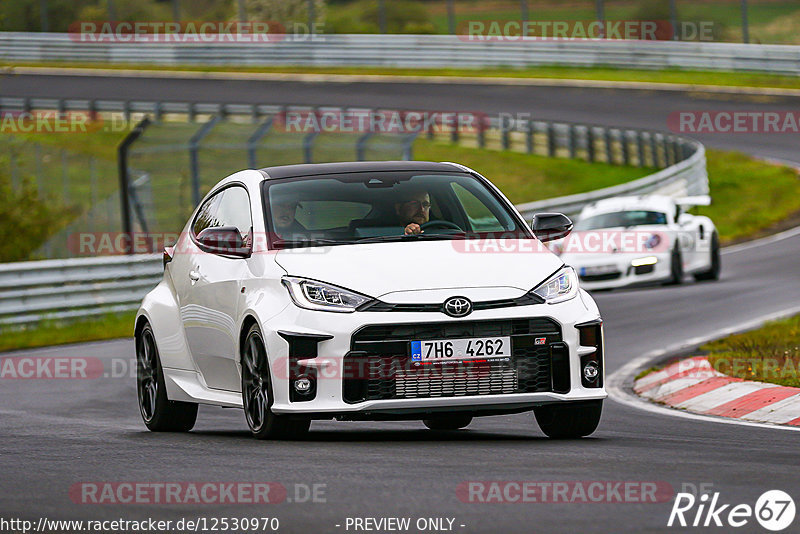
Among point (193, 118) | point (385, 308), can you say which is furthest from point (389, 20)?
point (385, 308)

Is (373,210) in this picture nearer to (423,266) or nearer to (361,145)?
(423,266)

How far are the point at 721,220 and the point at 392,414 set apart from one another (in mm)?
23310

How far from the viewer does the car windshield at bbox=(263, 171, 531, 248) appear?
347 inches

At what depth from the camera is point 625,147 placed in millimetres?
36688

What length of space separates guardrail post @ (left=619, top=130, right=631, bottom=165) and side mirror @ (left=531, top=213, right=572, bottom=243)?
Result: 27.4 meters

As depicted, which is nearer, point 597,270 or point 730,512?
point 730,512

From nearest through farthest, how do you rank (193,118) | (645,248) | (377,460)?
(377,460) → (645,248) → (193,118)

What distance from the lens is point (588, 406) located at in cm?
859

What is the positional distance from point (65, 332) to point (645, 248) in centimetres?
799

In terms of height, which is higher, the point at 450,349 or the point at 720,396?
the point at 450,349

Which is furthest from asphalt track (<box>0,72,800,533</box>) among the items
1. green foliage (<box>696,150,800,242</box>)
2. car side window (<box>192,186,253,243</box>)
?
green foliage (<box>696,150,800,242</box>)

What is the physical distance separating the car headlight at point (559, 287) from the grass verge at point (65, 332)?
1159 cm

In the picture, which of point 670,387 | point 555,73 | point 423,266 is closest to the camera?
point 423,266

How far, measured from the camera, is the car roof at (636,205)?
2245 cm
